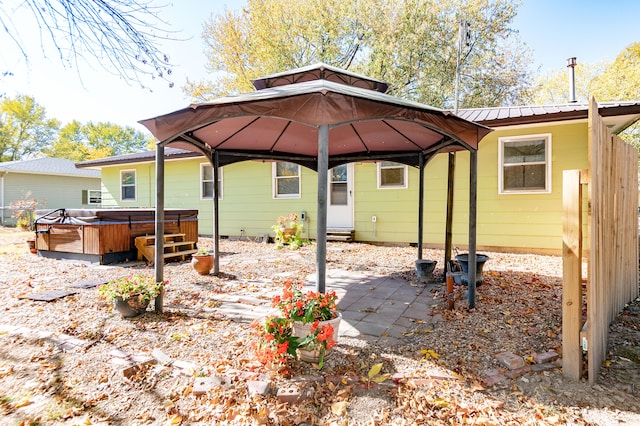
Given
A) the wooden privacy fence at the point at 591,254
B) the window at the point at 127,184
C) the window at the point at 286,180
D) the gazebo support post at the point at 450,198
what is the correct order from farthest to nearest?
the window at the point at 127,184 < the window at the point at 286,180 < the gazebo support post at the point at 450,198 < the wooden privacy fence at the point at 591,254

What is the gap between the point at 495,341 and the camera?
2.88m

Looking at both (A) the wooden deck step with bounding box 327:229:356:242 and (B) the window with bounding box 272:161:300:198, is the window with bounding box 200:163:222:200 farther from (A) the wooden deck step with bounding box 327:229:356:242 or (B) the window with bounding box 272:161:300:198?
(A) the wooden deck step with bounding box 327:229:356:242

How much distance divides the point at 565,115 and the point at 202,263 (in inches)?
279

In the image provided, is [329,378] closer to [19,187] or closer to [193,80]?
[193,80]

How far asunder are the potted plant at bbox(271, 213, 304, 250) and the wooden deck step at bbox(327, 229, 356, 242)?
84cm

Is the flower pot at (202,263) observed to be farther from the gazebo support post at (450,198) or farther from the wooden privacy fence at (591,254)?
the wooden privacy fence at (591,254)

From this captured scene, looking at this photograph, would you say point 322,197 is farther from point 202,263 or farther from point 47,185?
point 47,185

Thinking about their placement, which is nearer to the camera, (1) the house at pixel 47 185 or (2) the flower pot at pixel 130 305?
(2) the flower pot at pixel 130 305

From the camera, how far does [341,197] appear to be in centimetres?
945

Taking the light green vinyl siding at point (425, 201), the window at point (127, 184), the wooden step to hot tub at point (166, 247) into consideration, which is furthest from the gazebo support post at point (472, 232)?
the window at point (127, 184)

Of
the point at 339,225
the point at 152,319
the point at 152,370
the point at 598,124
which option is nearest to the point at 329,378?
the point at 152,370

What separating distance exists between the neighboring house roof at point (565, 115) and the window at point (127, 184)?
488 inches

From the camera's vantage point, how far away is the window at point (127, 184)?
1316 centimetres

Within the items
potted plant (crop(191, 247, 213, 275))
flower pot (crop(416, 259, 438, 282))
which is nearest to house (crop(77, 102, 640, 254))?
flower pot (crop(416, 259, 438, 282))
